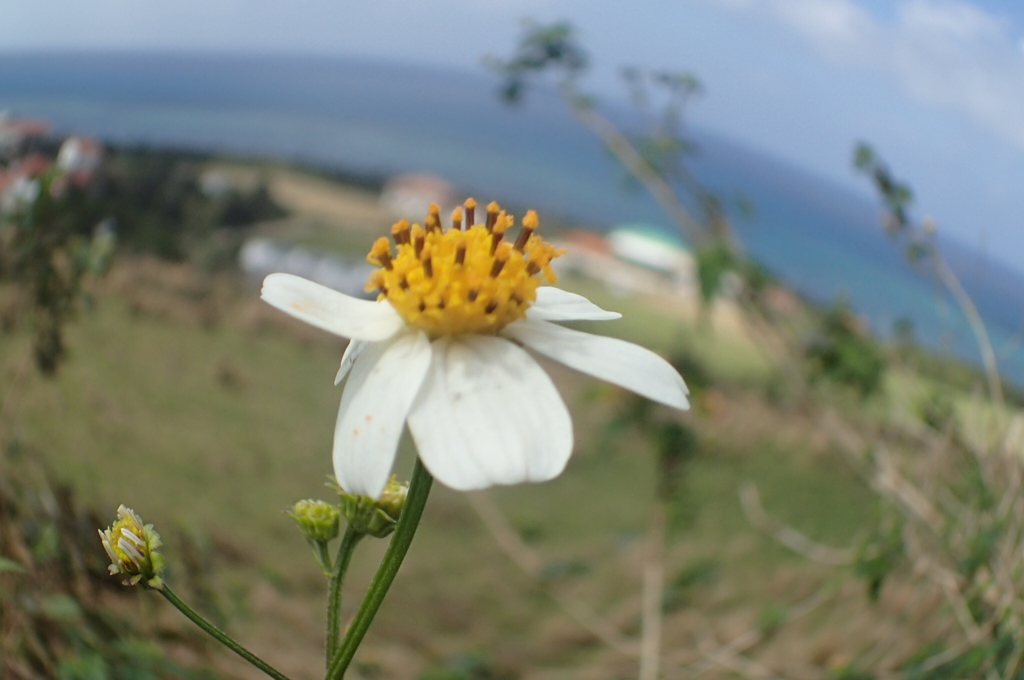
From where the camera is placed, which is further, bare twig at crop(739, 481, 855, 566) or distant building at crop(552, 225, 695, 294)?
distant building at crop(552, 225, 695, 294)

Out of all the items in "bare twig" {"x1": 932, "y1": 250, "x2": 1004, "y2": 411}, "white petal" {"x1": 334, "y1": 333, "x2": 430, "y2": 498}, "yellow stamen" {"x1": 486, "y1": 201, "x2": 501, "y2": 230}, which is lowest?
"white petal" {"x1": 334, "y1": 333, "x2": 430, "y2": 498}

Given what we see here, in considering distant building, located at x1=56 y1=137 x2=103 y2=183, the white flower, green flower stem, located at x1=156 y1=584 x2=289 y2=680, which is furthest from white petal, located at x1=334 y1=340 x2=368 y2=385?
distant building, located at x1=56 y1=137 x2=103 y2=183

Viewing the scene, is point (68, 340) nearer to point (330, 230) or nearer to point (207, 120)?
point (330, 230)

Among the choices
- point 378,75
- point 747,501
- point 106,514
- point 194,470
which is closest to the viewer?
point 106,514

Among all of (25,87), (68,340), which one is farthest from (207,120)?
(68,340)

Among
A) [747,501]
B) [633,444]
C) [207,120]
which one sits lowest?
[747,501]

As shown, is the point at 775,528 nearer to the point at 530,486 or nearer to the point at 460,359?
the point at 530,486

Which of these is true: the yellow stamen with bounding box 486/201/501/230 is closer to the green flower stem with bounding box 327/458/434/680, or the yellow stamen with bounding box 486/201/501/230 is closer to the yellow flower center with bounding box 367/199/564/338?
the yellow flower center with bounding box 367/199/564/338
